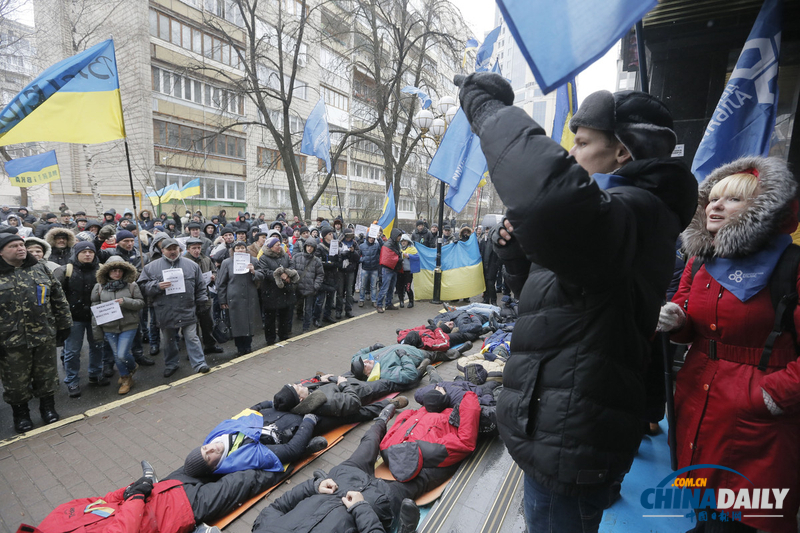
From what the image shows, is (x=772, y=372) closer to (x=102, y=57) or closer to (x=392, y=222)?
(x=102, y=57)

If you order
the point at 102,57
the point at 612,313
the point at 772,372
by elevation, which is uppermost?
the point at 102,57

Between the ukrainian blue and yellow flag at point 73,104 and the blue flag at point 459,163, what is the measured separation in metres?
5.43

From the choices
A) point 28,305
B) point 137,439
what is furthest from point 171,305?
point 137,439

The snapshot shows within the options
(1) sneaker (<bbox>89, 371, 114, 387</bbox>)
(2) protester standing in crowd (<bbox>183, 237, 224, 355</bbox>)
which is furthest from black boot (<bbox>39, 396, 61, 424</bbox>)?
(2) protester standing in crowd (<bbox>183, 237, 224, 355</bbox>)

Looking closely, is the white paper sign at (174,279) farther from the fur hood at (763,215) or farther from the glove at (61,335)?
the fur hood at (763,215)

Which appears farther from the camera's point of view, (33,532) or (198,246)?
(198,246)

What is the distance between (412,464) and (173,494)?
1.92m

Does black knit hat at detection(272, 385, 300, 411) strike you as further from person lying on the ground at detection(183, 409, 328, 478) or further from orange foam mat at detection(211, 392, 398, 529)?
orange foam mat at detection(211, 392, 398, 529)

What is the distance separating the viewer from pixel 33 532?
2.25 m

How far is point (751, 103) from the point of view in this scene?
3439 mm

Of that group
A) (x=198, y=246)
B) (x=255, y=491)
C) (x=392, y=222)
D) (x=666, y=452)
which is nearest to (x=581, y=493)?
(x=666, y=452)

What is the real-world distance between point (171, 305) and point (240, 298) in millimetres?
1125

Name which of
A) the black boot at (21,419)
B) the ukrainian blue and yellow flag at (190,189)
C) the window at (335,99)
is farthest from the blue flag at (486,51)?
the window at (335,99)

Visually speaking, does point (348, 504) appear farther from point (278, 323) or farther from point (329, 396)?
point (278, 323)
